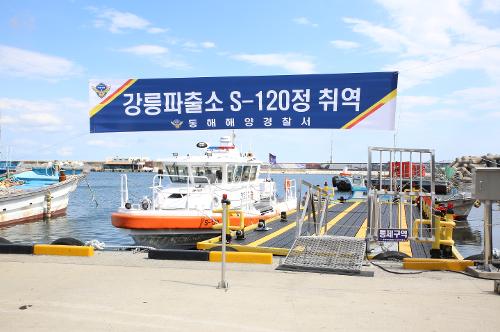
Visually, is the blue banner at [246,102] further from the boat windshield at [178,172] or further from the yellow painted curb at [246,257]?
the boat windshield at [178,172]

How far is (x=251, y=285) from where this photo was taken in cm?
662

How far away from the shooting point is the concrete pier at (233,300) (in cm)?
494

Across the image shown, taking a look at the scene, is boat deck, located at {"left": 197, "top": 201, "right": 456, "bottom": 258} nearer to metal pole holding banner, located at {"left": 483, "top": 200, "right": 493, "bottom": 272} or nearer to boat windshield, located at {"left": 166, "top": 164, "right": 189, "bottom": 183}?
metal pole holding banner, located at {"left": 483, "top": 200, "right": 493, "bottom": 272}

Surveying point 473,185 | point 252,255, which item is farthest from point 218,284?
point 473,185

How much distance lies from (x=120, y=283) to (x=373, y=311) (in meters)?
3.35

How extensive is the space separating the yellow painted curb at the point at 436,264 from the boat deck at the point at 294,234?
1076 millimetres

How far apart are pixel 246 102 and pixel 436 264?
4393 mm

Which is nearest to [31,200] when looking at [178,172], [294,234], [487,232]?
[178,172]

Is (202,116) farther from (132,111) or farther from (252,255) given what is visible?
(252,255)

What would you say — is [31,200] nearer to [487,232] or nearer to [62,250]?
[62,250]

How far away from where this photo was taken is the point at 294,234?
12.1 metres

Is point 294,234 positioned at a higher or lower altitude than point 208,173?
lower

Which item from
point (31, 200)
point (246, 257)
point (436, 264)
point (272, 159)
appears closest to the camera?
point (436, 264)

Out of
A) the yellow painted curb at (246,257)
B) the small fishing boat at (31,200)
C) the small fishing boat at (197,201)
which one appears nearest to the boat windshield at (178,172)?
the small fishing boat at (197,201)
